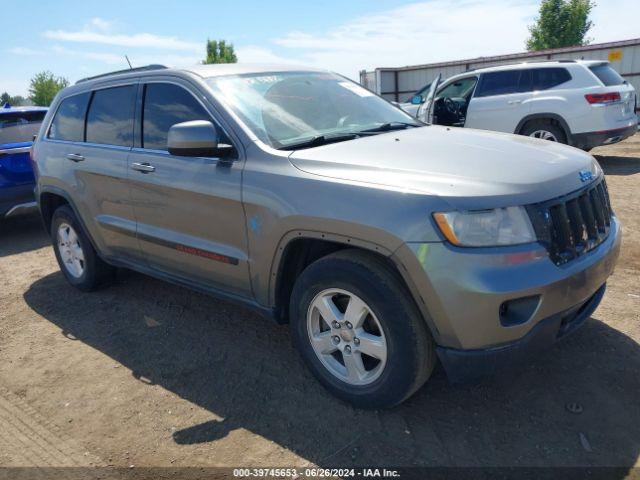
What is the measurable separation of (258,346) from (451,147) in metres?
1.85

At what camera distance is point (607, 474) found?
2.31m

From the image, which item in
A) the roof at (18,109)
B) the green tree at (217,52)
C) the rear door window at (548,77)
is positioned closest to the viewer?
the roof at (18,109)

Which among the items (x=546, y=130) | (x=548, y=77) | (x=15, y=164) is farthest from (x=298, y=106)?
(x=548, y=77)

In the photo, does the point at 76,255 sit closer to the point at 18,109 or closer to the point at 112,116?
the point at 112,116

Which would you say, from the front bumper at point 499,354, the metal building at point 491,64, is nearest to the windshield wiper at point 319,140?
the front bumper at point 499,354

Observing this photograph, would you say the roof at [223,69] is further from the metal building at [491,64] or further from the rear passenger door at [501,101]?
the metal building at [491,64]

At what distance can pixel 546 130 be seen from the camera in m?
8.84

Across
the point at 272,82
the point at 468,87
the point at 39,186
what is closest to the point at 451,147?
the point at 272,82

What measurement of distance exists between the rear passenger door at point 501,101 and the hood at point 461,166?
20.6 ft

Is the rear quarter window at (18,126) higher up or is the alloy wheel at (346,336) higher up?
the rear quarter window at (18,126)

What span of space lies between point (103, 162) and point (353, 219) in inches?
96.3

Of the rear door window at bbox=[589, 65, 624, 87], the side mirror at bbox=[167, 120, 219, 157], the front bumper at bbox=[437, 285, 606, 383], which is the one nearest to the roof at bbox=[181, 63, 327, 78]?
the side mirror at bbox=[167, 120, 219, 157]

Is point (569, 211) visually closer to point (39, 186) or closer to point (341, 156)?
point (341, 156)

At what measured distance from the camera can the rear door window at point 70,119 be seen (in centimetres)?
454
